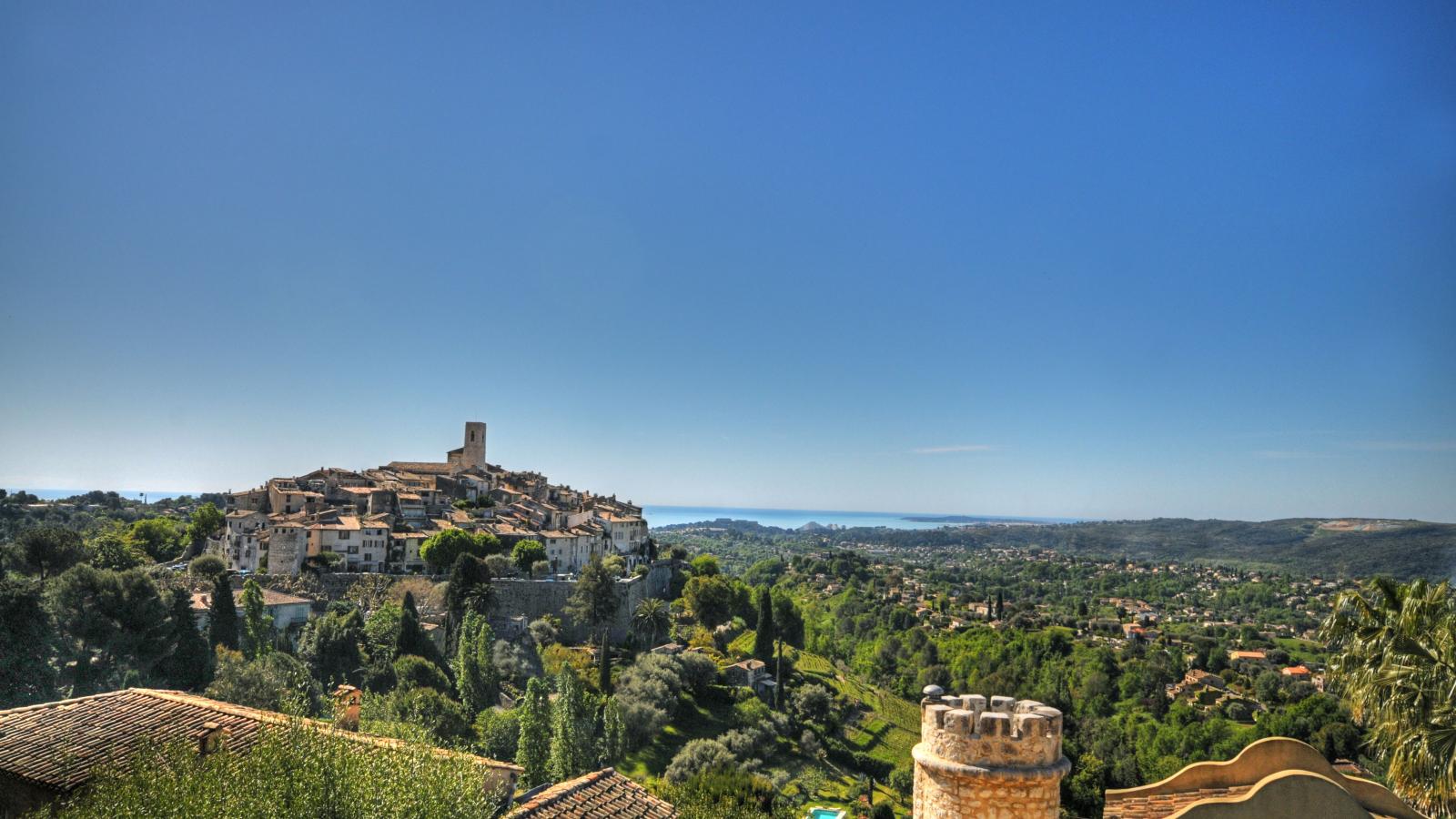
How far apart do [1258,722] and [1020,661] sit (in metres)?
19.2

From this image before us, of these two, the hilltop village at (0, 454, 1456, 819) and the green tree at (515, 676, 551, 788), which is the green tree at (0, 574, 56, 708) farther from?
the green tree at (515, 676, 551, 788)

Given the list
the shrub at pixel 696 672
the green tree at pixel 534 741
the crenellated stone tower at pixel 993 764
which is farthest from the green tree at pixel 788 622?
the crenellated stone tower at pixel 993 764

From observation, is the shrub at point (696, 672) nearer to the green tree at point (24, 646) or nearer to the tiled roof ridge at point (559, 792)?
the green tree at point (24, 646)

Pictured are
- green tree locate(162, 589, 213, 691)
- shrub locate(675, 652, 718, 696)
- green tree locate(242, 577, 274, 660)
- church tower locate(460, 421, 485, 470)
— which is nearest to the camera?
green tree locate(162, 589, 213, 691)

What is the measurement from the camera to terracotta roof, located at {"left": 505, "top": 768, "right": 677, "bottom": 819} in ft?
36.1

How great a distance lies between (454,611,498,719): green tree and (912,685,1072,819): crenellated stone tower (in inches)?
1128

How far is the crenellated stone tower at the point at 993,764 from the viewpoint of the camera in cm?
588

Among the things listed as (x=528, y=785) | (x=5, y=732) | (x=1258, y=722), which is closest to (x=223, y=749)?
(x=5, y=732)

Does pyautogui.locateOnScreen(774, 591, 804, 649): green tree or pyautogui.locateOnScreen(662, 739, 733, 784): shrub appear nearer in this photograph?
pyautogui.locateOnScreen(662, 739, 733, 784): shrub

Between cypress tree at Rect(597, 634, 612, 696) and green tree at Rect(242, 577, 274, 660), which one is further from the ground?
green tree at Rect(242, 577, 274, 660)

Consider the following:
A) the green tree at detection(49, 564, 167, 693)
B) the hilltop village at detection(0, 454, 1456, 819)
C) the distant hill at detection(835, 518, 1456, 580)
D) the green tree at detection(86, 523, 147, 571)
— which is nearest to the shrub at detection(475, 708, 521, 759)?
the hilltop village at detection(0, 454, 1456, 819)

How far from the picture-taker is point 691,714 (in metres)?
36.6

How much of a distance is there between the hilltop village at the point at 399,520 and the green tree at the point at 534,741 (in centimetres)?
2281

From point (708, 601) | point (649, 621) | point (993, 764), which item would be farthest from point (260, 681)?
point (708, 601)
